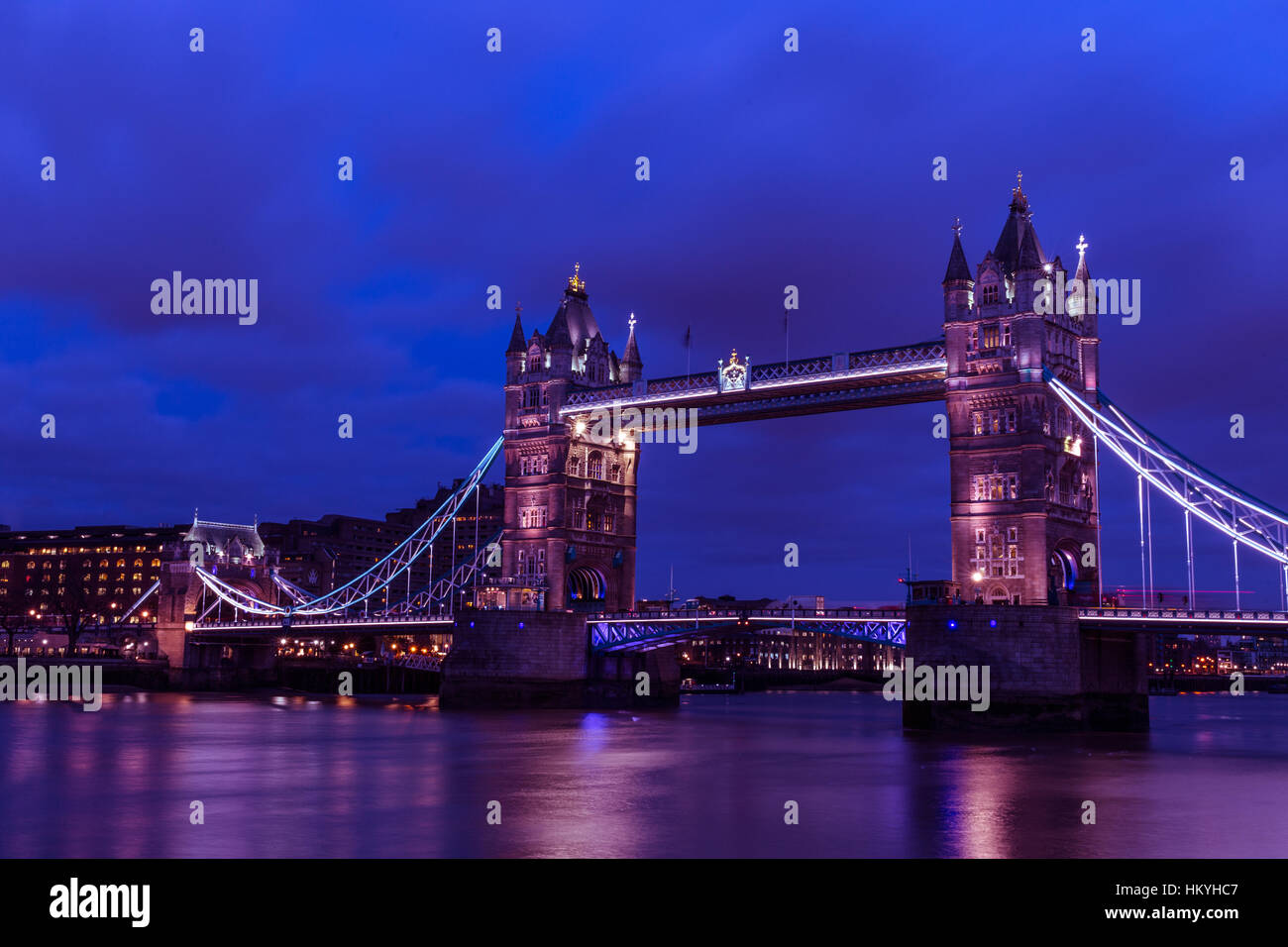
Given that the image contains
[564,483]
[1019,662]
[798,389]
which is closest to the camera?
[1019,662]

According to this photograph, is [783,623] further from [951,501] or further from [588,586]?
[588,586]

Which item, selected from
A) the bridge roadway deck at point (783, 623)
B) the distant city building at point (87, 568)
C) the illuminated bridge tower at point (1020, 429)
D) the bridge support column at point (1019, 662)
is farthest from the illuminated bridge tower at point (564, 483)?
the distant city building at point (87, 568)

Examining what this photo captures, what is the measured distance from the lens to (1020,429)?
57.9 m

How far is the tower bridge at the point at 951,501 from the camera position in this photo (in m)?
53.4

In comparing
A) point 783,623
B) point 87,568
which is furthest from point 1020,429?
point 87,568

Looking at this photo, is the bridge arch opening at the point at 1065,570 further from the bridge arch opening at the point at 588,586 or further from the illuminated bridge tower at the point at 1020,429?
the bridge arch opening at the point at 588,586

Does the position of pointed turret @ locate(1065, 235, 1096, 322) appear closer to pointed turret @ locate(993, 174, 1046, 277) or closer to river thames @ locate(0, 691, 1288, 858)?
pointed turret @ locate(993, 174, 1046, 277)

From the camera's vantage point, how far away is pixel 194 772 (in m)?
38.9

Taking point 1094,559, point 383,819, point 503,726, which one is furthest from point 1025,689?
point 383,819

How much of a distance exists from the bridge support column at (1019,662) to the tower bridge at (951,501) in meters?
0.09

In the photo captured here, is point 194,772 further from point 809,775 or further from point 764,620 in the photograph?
point 764,620

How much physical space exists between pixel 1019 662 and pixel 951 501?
968 cm

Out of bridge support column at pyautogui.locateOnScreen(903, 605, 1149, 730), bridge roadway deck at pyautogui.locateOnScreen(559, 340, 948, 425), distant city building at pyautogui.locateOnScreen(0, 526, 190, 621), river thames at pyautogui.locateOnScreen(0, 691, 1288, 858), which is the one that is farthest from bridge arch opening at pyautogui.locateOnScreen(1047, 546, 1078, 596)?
distant city building at pyautogui.locateOnScreen(0, 526, 190, 621)
